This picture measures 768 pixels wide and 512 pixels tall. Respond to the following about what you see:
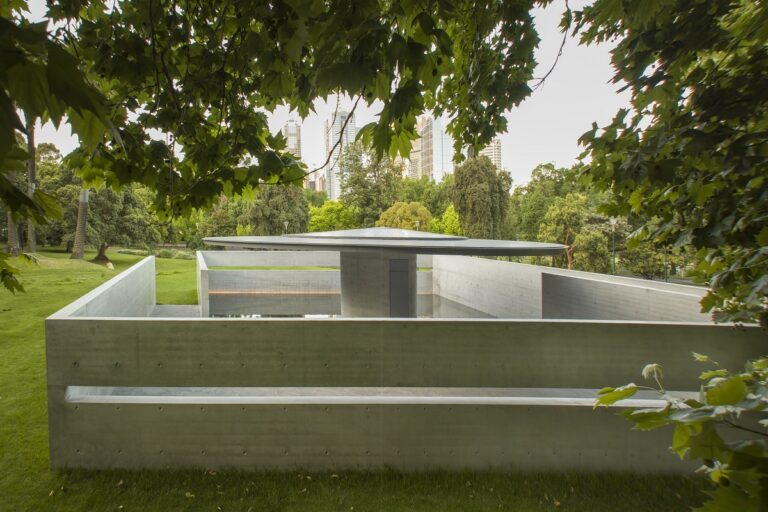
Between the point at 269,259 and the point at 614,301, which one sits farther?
the point at 269,259

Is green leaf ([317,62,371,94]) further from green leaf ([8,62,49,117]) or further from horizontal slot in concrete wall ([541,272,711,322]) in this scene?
horizontal slot in concrete wall ([541,272,711,322])

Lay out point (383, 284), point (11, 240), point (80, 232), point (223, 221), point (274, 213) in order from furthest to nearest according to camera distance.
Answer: point (223, 221)
point (274, 213)
point (80, 232)
point (11, 240)
point (383, 284)

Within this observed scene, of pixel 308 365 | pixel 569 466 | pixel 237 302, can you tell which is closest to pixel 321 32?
pixel 308 365

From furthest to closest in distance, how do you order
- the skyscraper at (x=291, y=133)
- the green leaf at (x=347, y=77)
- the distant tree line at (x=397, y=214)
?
the distant tree line at (x=397, y=214)
the skyscraper at (x=291, y=133)
the green leaf at (x=347, y=77)

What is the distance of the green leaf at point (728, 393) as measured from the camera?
702 millimetres

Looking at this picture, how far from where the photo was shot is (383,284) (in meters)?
9.24

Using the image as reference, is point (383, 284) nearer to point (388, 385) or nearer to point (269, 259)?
point (388, 385)

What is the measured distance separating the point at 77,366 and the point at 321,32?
12.5ft

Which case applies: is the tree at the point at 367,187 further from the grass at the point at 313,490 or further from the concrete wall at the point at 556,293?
the grass at the point at 313,490

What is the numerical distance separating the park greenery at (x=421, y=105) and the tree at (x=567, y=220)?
2678cm

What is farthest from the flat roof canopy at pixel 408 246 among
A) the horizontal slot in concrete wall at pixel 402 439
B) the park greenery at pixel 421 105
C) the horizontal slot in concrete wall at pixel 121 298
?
the park greenery at pixel 421 105

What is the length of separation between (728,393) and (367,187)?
3863cm

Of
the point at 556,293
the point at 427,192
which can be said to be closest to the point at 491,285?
the point at 556,293

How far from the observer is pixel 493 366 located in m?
3.87
